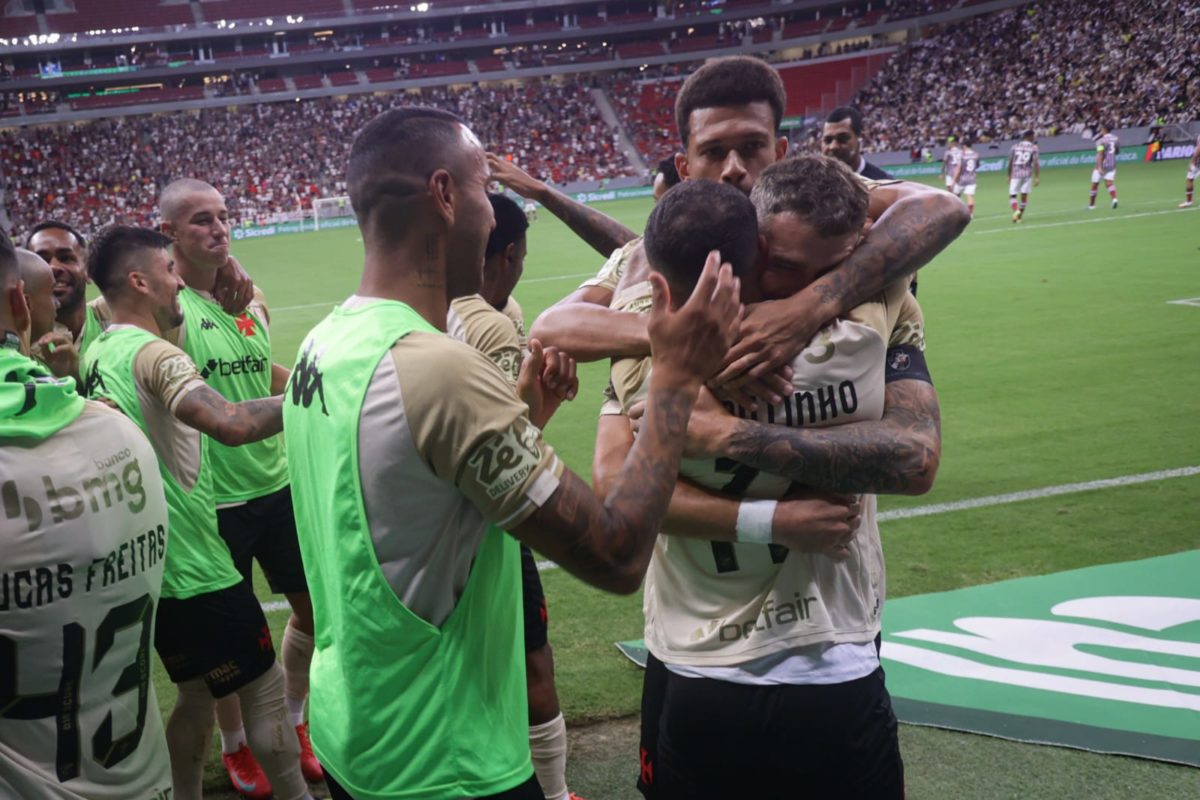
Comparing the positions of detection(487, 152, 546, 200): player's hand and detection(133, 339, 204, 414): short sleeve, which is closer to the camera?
detection(487, 152, 546, 200): player's hand

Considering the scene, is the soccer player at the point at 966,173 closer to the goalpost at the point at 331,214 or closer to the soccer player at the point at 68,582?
the goalpost at the point at 331,214

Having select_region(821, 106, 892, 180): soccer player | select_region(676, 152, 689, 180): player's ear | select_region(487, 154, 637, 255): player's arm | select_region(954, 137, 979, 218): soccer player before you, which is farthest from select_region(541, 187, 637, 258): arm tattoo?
select_region(954, 137, 979, 218): soccer player

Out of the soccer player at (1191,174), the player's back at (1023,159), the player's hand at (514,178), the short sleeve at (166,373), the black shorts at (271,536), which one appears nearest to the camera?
the player's hand at (514,178)

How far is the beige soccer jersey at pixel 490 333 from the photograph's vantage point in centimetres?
387

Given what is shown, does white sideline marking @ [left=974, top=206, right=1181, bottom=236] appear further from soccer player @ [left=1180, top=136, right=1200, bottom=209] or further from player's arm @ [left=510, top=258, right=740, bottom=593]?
player's arm @ [left=510, top=258, right=740, bottom=593]

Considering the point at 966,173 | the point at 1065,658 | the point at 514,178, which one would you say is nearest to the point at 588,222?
the point at 514,178

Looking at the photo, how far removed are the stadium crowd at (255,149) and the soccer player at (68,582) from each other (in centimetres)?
4847

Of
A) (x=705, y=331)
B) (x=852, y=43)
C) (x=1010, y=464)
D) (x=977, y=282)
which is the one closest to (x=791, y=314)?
(x=705, y=331)

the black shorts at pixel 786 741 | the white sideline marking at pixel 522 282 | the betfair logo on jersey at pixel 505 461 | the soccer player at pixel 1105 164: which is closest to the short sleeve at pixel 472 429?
the betfair logo on jersey at pixel 505 461

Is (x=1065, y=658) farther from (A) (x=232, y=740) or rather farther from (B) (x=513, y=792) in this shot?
(A) (x=232, y=740)

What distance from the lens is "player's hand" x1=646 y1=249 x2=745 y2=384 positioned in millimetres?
1966

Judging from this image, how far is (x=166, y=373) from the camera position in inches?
153

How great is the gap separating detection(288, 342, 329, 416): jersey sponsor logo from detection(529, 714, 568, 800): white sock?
2191 millimetres

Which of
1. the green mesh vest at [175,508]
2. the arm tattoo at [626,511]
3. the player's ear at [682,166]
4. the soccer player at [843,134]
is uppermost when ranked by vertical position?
the player's ear at [682,166]
